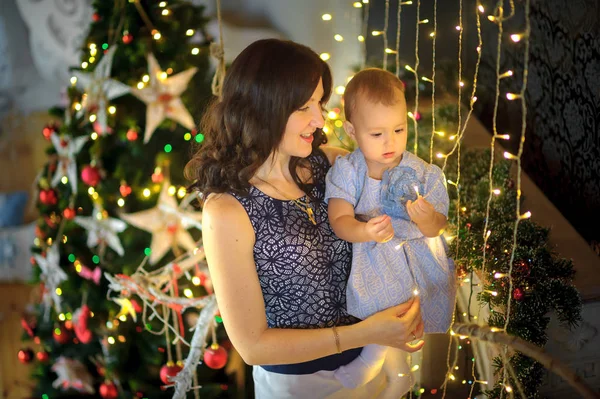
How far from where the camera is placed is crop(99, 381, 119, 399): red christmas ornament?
2646 millimetres

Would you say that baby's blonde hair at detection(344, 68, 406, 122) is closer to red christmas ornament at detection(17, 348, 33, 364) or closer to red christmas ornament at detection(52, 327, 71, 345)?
red christmas ornament at detection(52, 327, 71, 345)

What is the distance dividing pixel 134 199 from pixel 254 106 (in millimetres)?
1066

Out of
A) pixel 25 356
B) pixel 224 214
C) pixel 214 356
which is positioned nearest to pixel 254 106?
pixel 224 214

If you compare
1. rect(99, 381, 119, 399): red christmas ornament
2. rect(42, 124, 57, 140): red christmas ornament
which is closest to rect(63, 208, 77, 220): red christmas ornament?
rect(42, 124, 57, 140): red christmas ornament

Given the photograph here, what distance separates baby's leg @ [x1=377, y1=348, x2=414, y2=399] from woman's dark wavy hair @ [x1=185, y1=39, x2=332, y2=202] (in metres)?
0.57

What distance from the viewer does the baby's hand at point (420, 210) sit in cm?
146

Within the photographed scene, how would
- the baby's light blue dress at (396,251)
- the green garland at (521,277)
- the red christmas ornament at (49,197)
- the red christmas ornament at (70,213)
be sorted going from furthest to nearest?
the red christmas ornament at (49,197), the red christmas ornament at (70,213), the green garland at (521,277), the baby's light blue dress at (396,251)

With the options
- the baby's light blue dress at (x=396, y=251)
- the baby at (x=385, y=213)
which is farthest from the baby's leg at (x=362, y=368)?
the baby's light blue dress at (x=396, y=251)

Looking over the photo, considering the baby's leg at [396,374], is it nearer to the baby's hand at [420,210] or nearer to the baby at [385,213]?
the baby at [385,213]

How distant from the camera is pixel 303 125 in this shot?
5.04 ft

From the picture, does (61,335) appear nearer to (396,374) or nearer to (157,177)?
(157,177)

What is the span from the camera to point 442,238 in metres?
1.67

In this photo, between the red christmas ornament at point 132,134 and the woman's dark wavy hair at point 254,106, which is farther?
the red christmas ornament at point 132,134

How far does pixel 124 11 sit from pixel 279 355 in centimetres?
142
